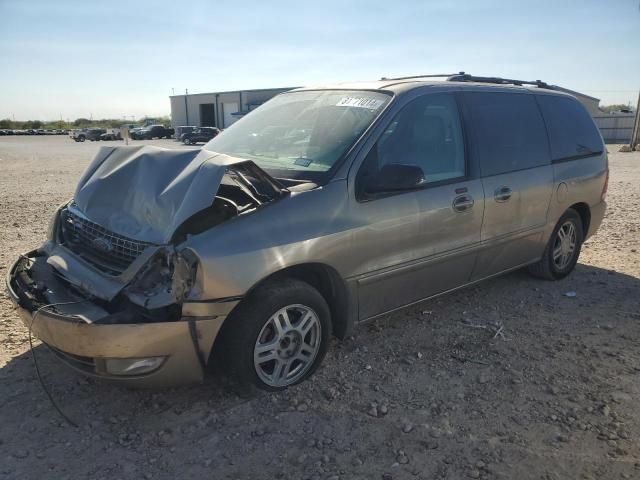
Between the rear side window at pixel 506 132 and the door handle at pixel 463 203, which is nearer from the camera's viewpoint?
the door handle at pixel 463 203

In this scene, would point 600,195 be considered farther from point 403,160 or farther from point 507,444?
point 507,444

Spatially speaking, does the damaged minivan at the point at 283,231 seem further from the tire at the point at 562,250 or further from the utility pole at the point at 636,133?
the utility pole at the point at 636,133

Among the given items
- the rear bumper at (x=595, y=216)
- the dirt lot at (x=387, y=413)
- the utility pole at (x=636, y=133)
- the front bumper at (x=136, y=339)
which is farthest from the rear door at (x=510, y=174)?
the utility pole at (x=636, y=133)

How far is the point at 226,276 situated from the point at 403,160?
1.58 meters

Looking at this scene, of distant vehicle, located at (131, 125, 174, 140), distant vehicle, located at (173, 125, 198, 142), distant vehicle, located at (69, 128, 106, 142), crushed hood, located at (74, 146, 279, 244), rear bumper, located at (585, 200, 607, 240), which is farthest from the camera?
distant vehicle, located at (131, 125, 174, 140)

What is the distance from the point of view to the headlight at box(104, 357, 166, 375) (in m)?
2.75

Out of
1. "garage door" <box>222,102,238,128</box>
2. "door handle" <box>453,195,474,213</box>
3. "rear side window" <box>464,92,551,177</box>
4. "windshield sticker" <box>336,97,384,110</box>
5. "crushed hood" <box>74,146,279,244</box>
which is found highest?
"garage door" <box>222,102,238,128</box>

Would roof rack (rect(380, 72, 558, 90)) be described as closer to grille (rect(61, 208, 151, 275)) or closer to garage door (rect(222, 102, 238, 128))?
grille (rect(61, 208, 151, 275))

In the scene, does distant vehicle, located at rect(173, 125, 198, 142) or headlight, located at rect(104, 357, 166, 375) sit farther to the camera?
distant vehicle, located at rect(173, 125, 198, 142)

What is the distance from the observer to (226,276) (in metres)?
2.78

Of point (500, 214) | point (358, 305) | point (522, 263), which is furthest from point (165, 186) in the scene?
point (522, 263)

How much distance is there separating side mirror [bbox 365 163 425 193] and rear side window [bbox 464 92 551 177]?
101 centimetres

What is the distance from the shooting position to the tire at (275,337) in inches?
117

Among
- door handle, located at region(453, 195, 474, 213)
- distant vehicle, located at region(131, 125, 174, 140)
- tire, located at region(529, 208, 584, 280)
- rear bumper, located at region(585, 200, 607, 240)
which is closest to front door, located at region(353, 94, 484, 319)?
door handle, located at region(453, 195, 474, 213)
